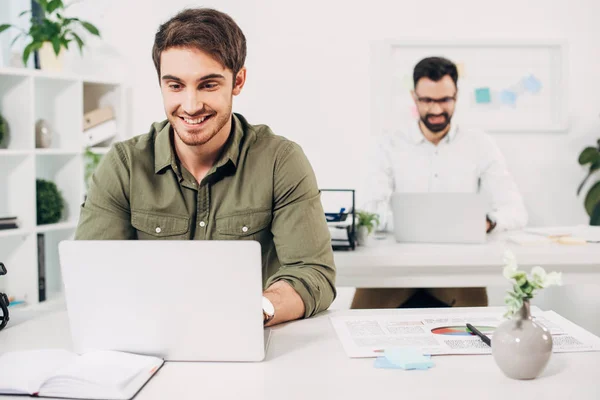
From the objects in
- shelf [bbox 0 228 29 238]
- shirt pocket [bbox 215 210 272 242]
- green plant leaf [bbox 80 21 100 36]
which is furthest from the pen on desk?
green plant leaf [bbox 80 21 100 36]

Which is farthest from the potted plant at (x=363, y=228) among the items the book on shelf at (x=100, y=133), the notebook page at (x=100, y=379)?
the book on shelf at (x=100, y=133)

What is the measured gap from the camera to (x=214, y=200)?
176cm

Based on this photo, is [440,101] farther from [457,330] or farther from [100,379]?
[100,379]

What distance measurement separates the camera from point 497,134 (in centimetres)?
404

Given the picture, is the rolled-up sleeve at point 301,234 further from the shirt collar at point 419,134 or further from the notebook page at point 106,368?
the shirt collar at point 419,134

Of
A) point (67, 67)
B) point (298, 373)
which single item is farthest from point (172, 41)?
point (67, 67)

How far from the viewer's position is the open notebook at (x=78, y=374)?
1.08 m

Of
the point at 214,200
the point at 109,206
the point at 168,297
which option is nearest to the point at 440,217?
the point at 214,200

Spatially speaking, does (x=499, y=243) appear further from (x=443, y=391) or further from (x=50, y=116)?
(x=50, y=116)

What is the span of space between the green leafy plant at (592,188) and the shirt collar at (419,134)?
0.91 meters

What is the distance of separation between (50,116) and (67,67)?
534mm

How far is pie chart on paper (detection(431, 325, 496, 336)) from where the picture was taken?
139cm

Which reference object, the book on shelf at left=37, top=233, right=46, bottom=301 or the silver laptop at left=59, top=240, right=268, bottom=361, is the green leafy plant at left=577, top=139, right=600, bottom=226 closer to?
the book on shelf at left=37, top=233, right=46, bottom=301

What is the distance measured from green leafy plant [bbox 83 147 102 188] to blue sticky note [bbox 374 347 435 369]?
2687 millimetres
